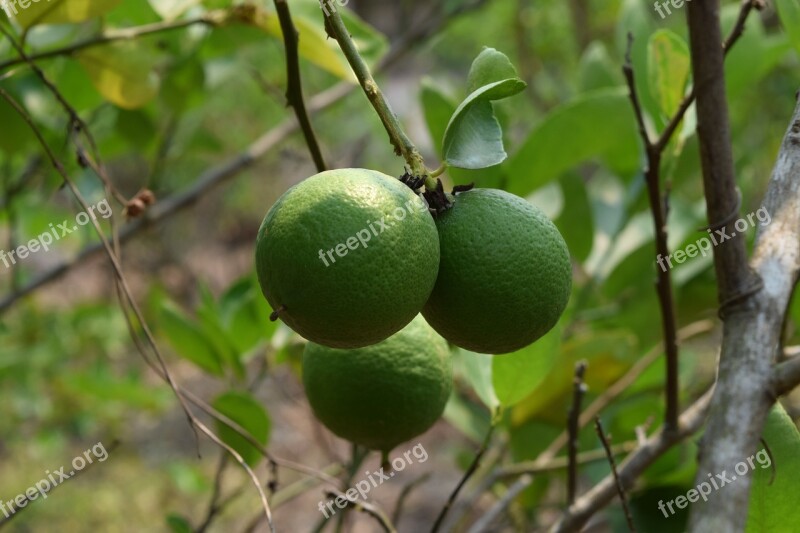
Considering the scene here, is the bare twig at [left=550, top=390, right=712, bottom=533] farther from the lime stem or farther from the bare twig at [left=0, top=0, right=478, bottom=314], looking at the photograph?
the bare twig at [left=0, top=0, right=478, bottom=314]

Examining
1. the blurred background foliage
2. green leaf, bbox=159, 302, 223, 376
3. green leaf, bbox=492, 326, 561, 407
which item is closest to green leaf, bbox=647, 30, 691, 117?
the blurred background foliage

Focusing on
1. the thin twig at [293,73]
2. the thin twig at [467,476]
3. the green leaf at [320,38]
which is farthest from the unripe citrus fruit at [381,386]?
the green leaf at [320,38]

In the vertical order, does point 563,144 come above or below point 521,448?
above

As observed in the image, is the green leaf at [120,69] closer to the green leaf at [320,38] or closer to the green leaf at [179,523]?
the green leaf at [320,38]

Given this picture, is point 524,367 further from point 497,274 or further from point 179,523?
point 179,523

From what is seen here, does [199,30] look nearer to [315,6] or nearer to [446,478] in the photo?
Answer: [315,6]

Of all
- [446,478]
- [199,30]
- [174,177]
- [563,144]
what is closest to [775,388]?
[563,144]
